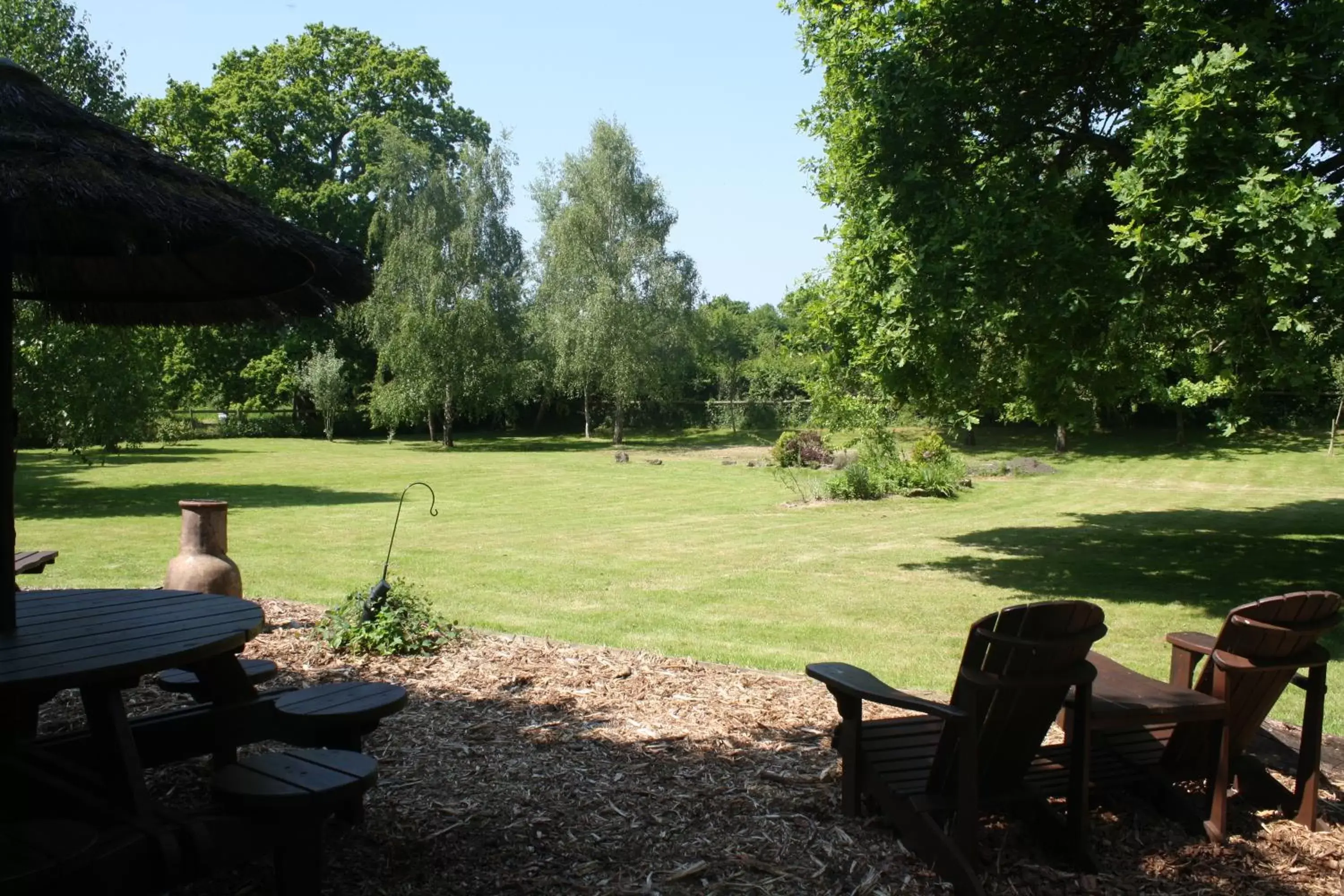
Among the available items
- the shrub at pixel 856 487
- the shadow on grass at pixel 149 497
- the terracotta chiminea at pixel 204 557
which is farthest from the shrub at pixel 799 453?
the terracotta chiminea at pixel 204 557

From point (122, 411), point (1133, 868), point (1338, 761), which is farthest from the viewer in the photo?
point (122, 411)

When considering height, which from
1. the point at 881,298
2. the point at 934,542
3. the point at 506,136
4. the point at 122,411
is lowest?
the point at 934,542

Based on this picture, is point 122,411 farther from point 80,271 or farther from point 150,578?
point 80,271

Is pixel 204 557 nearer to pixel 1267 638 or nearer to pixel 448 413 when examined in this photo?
pixel 1267 638

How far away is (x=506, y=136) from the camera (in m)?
38.9

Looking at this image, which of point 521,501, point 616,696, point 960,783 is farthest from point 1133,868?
point 521,501

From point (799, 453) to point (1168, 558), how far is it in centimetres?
1391

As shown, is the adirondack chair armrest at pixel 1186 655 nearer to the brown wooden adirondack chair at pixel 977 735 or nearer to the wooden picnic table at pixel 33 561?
the brown wooden adirondack chair at pixel 977 735

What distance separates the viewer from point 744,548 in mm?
13289

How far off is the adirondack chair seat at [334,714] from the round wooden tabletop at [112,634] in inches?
14.9

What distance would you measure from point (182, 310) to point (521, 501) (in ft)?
45.4

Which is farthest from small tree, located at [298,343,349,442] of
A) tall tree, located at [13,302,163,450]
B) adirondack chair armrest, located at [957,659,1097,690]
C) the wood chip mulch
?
adirondack chair armrest, located at [957,659,1097,690]

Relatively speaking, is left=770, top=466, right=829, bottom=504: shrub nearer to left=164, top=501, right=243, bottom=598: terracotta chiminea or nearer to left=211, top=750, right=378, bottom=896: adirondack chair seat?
left=164, top=501, right=243, bottom=598: terracotta chiminea

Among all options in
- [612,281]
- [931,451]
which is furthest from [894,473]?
[612,281]
